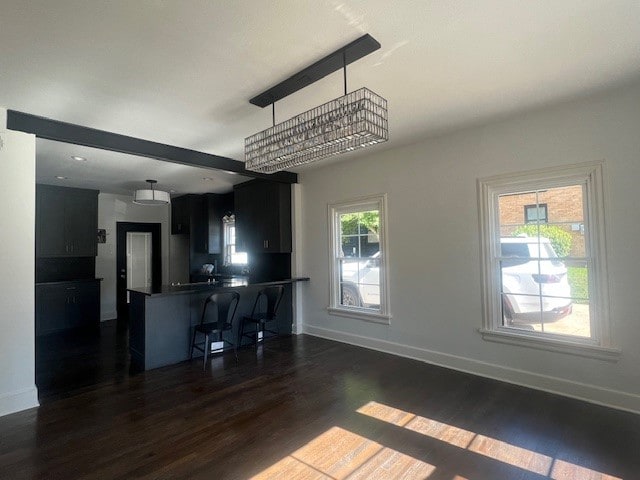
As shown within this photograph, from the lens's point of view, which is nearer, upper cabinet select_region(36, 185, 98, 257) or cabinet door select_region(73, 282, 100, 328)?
upper cabinet select_region(36, 185, 98, 257)

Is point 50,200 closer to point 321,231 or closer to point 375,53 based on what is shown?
point 321,231

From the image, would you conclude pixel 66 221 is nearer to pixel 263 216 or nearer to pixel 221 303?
pixel 263 216

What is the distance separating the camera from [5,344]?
2.87 m

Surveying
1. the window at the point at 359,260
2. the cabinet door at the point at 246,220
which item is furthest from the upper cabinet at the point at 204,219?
the window at the point at 359,260

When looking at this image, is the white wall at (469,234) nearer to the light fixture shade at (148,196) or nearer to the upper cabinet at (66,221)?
the light fixture shade at (148,196)

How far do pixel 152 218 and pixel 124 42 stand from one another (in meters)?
6.26

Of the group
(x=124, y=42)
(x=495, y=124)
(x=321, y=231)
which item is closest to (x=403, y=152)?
(x=495, y=124)

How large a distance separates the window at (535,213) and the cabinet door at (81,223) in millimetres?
7014

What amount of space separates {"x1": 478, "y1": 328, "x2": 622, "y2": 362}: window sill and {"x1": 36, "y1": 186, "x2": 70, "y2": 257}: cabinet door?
6845 mm

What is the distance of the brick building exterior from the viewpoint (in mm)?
3064

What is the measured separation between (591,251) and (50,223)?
7.74 metres

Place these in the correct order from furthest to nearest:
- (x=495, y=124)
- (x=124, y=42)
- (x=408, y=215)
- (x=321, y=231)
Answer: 1. (x=321, y=231)
2. (x=408, y=215)
3. (x=495, y=124)
4. (x=124, y=42)

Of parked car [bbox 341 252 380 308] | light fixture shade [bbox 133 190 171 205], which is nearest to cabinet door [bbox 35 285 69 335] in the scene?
light fixture shade [bbox 133 190 171 205]

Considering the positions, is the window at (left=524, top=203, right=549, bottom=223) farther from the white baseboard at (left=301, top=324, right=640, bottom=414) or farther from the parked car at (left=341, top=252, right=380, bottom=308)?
the parked car at (left=341, top=252, right=380, bottom=308)
